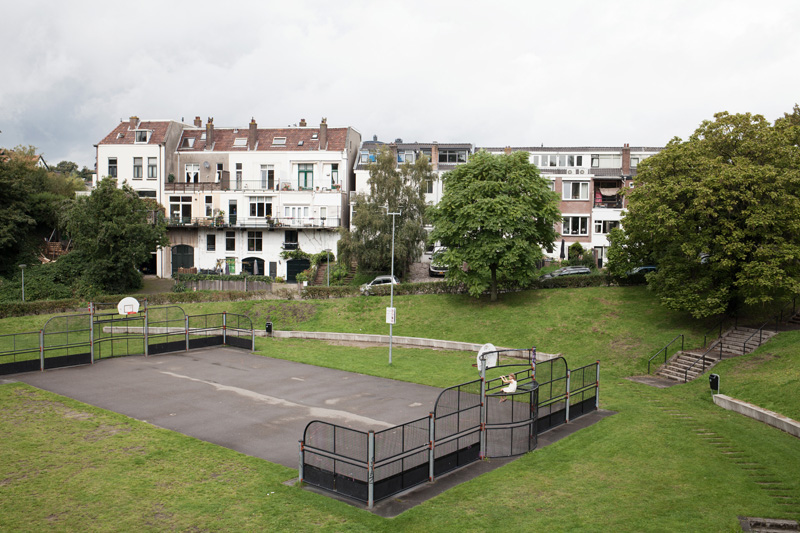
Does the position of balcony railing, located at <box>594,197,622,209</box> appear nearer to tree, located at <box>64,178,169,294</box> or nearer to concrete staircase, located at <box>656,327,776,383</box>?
concrete staircase, located at <box>656,327,776,383</box>

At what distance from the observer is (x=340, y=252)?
2227 inches

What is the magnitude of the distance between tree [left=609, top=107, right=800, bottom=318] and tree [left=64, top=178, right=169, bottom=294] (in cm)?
4111

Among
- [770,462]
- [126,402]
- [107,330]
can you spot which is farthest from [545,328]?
[107,330]

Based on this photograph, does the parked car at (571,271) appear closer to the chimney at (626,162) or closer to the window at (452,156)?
the chimney at (626,162)

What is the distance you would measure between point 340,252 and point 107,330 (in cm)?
2056

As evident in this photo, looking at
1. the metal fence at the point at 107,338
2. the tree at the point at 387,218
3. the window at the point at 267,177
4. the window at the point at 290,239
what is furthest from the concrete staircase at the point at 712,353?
the window at the point at 267,177

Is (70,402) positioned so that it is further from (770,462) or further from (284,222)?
(284,222)

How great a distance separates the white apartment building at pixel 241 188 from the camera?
2564 inches

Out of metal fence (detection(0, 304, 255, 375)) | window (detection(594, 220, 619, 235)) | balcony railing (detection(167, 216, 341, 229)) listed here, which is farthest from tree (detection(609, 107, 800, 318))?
balcony railing (detection(167, 216, 341, 229))

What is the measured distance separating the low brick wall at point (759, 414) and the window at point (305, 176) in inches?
1913

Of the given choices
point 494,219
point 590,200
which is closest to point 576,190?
point 590,200

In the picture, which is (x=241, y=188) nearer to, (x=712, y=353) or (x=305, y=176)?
(x=305, y=176)

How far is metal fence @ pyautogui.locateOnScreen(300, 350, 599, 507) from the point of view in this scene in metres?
16.2

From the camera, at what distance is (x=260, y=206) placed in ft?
218
